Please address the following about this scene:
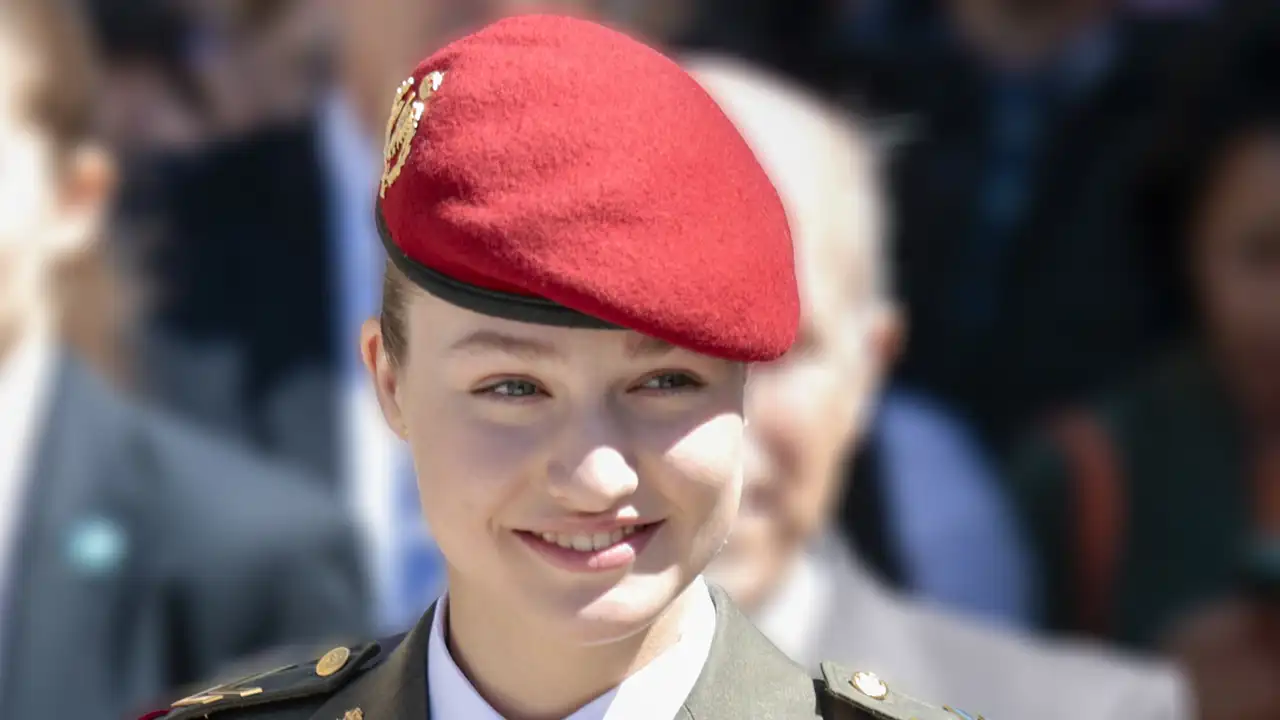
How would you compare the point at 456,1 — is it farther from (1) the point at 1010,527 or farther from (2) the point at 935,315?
(1) the point at 1010,527

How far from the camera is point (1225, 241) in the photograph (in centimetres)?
460

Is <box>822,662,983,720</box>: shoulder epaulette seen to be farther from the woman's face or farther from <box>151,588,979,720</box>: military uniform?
the woman's face

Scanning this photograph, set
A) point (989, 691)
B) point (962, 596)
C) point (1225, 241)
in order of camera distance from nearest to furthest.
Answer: point (989, 691)
point (962, 596)
point (1225, 241)

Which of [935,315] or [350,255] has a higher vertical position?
[935,315]

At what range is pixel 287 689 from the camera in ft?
7.12

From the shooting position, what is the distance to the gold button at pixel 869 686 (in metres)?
2.04

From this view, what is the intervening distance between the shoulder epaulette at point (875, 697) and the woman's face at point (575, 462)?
0.20 metres

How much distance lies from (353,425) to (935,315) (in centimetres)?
129

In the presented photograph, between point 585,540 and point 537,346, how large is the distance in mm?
179

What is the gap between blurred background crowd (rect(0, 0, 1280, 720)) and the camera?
388cm

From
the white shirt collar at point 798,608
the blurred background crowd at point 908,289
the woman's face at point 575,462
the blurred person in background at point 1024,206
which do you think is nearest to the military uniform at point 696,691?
the woman's face at point 575,462

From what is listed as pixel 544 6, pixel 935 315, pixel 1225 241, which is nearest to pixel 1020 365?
pixel 935 315

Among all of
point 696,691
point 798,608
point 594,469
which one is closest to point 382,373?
point 594,469

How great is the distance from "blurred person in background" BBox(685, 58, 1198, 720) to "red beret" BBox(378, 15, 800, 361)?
1.54 m
